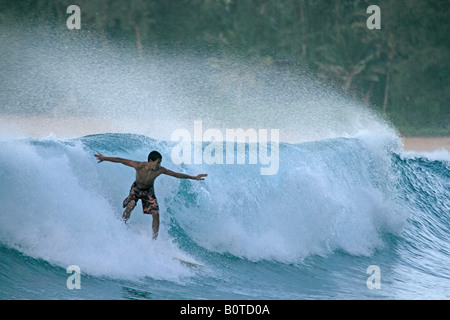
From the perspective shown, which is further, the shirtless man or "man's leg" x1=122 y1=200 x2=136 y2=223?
"man's leg" x1=122 y1=200 x2=136 y2=223

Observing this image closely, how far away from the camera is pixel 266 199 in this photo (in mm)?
10867

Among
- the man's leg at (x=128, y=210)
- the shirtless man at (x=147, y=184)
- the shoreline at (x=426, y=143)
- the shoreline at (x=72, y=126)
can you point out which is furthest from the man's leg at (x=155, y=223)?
the shoreline at (x=426, y=143)

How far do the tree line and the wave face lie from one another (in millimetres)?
29206

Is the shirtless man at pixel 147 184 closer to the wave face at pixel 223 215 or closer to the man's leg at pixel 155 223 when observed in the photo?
the man's leg at pixel 155 223

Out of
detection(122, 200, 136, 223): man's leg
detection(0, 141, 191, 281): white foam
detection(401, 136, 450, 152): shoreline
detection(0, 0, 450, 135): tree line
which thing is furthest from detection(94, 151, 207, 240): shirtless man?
detection(0, 0, 450, 135): tree line

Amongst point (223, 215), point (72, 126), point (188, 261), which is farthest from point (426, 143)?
point (188, 261)

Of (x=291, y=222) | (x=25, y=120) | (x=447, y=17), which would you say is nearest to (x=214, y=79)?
(x=25, y=120)

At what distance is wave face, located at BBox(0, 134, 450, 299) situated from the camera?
820 centimetres

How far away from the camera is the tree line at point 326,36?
1663 inches

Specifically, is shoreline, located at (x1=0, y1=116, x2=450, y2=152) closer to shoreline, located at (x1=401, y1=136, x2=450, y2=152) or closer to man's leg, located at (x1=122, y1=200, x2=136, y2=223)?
shoreline, located at (x1=401, y1=136, x2=450, y2=152)

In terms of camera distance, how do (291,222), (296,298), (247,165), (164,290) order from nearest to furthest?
(164,290), (296,298), (291,222), (247,165)

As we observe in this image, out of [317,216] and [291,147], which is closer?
[317,216]
